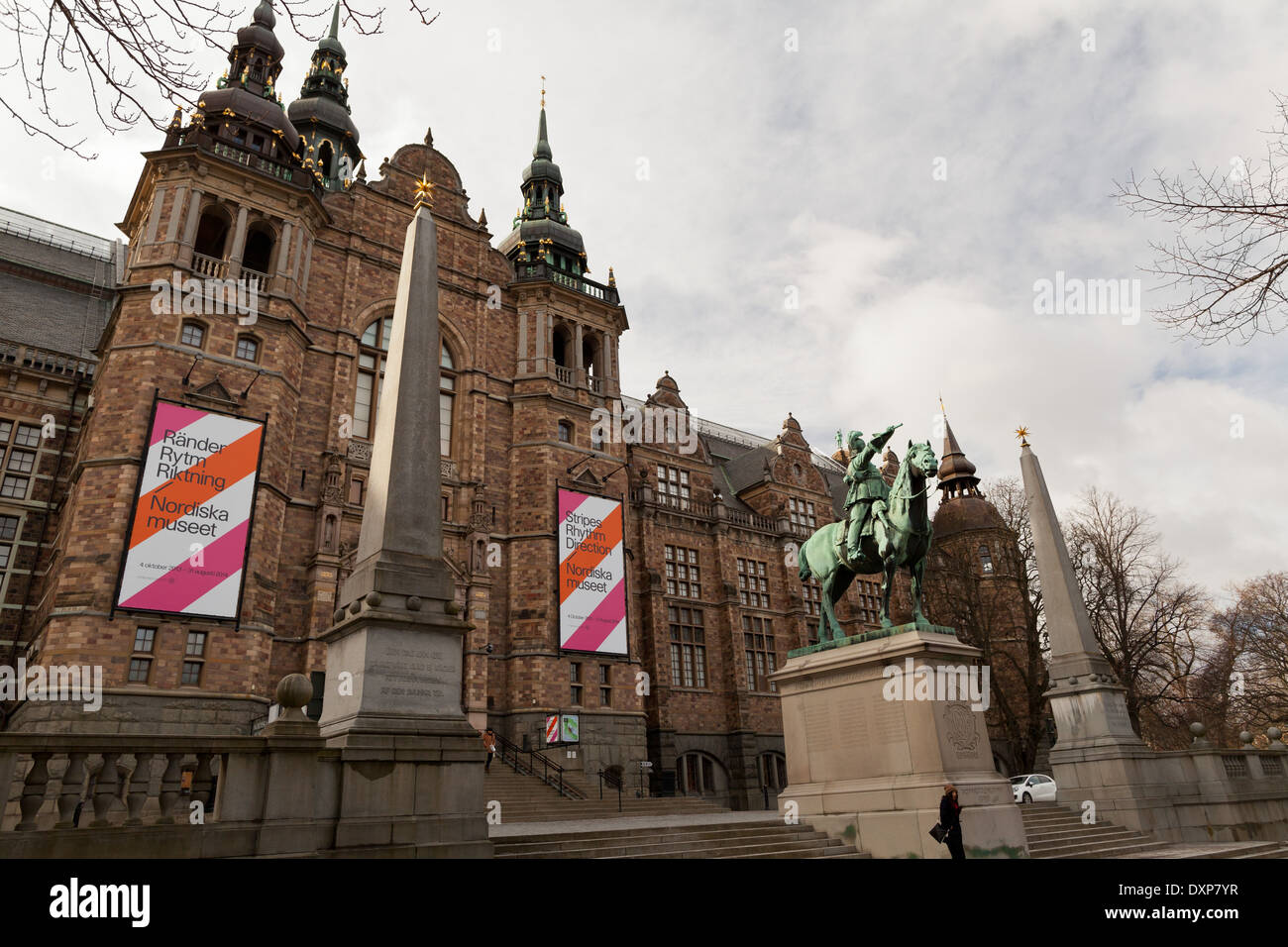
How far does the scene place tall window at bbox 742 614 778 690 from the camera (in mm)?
33281

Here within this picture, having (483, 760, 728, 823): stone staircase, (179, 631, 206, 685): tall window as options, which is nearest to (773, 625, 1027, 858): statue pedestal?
(483, 760, 728, 823): stone staircase

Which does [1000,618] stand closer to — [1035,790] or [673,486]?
[1035,790]

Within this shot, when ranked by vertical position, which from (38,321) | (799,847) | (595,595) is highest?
(38,321)

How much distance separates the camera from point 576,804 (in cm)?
2050

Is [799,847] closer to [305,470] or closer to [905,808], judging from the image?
[905,808]

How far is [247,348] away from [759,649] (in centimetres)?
2371

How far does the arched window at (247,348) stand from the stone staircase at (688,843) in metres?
18.0

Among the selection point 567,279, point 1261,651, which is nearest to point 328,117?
point 567,279

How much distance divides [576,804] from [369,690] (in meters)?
13.8

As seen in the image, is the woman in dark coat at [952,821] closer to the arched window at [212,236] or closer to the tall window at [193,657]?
the tall window at [193,657]

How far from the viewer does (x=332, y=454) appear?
24.0 metres

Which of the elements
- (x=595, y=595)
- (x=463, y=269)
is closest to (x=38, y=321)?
(x=463, y=269)
